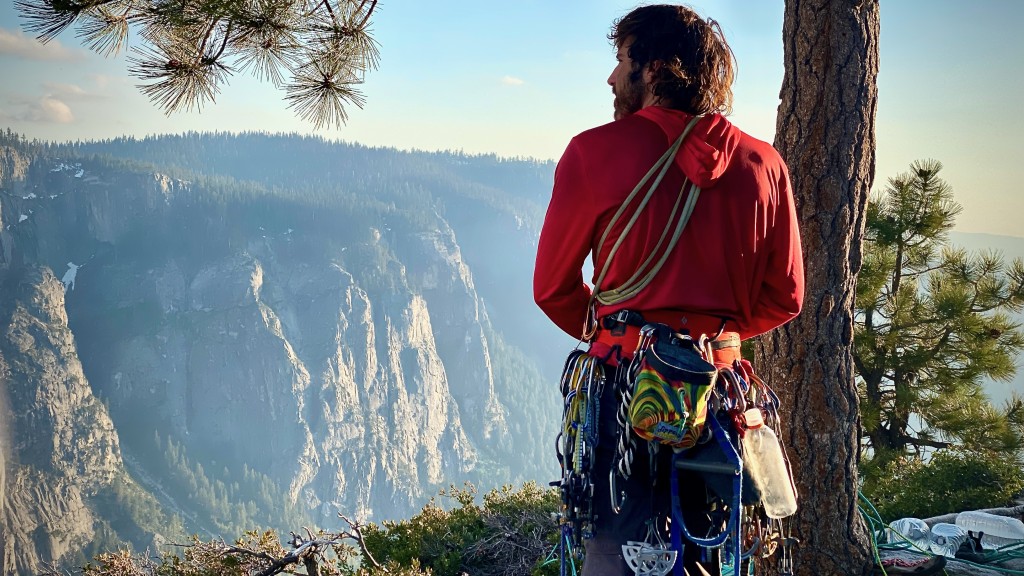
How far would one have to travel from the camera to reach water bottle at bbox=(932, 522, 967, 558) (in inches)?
157

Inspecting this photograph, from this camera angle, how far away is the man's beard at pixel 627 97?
2.03m

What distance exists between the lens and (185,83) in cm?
430

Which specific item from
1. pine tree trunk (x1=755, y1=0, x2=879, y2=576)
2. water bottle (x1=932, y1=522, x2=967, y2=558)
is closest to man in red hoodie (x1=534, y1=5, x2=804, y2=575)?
pine tree trunk (x1=755, y1=0, x2=879, y2=576)

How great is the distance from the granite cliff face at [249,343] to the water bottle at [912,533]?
101 meters

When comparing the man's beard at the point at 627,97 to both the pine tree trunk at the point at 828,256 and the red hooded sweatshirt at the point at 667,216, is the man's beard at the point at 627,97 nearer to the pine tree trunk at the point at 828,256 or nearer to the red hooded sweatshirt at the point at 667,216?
the red hooded sweatshirt at the point at 667,216

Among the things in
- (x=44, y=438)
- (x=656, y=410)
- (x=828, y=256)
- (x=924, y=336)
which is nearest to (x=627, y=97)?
(x=656, y=410)

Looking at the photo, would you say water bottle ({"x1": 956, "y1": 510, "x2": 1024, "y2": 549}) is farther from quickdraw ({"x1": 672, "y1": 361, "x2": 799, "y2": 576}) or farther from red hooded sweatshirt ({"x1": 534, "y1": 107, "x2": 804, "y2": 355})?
red hooded sweatshirt ({"x1": 534, "y1": 107, "x2": 804, "y2": 355})

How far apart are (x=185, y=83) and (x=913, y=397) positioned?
6703mm

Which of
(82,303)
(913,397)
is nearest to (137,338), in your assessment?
(82,303)

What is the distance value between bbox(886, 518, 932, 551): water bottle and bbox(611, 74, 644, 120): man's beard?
2.98 m

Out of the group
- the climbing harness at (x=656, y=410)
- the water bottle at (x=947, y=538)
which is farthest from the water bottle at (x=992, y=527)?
the climbing harness at (x=656, y=410)

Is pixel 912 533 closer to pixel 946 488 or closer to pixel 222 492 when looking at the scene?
pixel 946 488

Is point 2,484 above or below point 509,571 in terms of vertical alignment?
below

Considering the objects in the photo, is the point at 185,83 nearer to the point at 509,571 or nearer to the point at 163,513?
the point at 509,571
